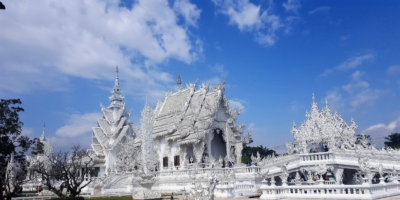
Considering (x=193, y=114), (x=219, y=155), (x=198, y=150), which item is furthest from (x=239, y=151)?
(x=193, y=114)

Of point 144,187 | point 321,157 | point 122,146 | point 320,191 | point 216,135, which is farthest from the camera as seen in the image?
point 122,146

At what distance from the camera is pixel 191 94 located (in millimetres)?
29812

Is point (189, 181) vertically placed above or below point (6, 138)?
below

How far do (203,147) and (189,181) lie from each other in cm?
447

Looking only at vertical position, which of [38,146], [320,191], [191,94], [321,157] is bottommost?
[320,191]

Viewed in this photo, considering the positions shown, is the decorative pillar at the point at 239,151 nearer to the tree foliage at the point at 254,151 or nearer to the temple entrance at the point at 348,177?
the temple entrance at the point at 348,177

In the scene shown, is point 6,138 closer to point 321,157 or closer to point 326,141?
point 321,157

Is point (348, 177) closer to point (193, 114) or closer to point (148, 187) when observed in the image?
point (193, 114)

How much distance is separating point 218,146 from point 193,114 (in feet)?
13.9

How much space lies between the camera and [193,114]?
2736 cm

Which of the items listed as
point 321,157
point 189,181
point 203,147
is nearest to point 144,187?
point 189,181

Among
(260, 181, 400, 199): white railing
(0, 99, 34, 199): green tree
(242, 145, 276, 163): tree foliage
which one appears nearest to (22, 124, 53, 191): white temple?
(0, 99, 34, 199): green tree

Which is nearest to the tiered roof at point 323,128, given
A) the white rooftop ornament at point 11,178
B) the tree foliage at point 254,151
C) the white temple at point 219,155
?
the white temple at point 219,155

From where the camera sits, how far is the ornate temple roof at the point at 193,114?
26.3 m
